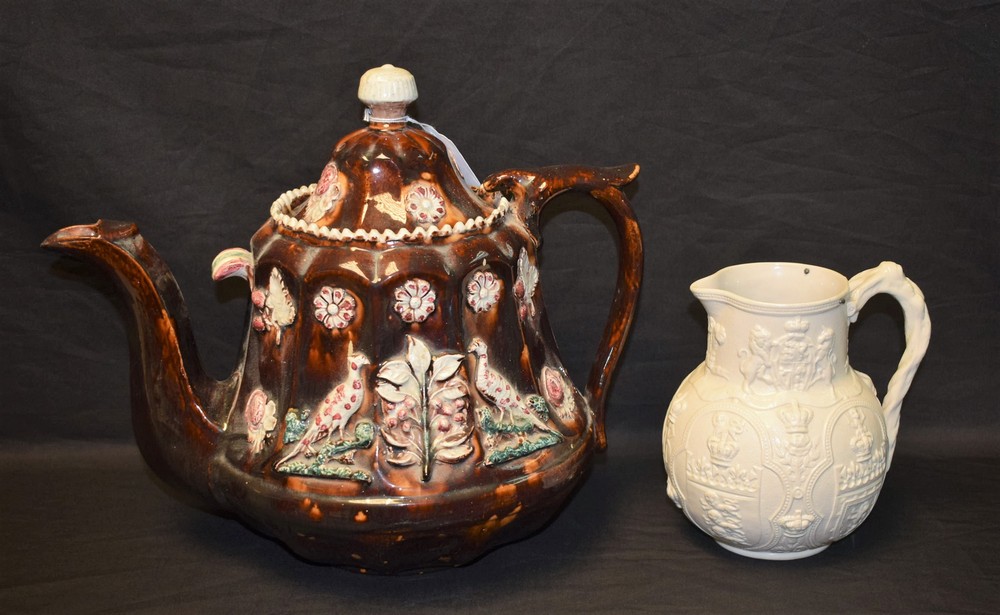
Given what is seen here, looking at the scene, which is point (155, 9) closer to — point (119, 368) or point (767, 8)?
point (119, 368)

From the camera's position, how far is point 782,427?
1.57 meters

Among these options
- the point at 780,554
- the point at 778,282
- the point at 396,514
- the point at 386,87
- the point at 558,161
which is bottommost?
the point at 780,554

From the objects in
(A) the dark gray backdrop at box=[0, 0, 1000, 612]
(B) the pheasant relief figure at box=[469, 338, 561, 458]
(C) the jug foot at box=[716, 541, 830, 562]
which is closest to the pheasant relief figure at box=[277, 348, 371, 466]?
(B) the pheasant relief figure at box=[469, 338, 561, 458]

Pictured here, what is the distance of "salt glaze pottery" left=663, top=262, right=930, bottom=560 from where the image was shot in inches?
61.8

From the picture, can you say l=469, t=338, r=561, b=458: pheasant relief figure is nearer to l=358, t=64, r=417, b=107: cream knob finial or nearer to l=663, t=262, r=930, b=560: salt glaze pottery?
l=663, t=262, r=930, b=560: salt glaze pottery

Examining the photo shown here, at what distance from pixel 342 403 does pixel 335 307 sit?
4.4 inches

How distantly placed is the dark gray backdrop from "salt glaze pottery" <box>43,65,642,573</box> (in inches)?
8.0

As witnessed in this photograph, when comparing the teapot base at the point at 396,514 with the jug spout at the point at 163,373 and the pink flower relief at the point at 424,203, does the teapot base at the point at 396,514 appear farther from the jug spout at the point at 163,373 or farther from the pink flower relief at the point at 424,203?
the pink flower relief at the point at 424,203

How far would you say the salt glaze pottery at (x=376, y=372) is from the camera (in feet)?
4.85

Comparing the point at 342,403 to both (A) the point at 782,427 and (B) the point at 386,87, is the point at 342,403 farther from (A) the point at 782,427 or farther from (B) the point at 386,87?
(A) the point at 782,427

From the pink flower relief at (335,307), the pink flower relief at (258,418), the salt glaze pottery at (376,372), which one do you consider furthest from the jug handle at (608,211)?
the pink flower relief at (258,418)

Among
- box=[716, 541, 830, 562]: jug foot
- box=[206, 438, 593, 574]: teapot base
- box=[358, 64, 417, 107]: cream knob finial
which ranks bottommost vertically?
box=[716, 541, 830, 562]: jug foot

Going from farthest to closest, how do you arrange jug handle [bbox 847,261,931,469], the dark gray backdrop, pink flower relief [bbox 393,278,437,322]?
1. the dark gray backdrop
2. jug handle [bbox 847,261,931,469]
3. pink flower relief [bbox 393,278,437,322]

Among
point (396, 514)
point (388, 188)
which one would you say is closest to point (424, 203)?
point (388, 188)
